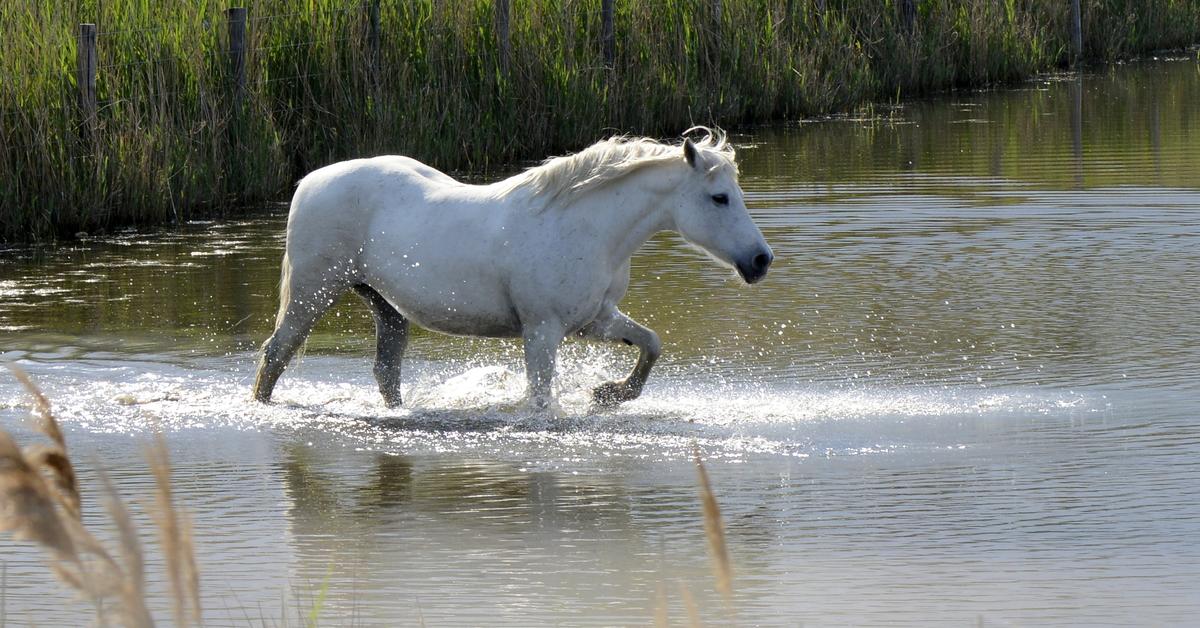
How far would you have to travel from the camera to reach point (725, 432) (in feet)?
23.3

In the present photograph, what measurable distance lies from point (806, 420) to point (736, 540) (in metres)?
1.94

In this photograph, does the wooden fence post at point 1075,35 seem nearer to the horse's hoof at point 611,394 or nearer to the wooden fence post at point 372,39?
the wooden fence post at point 372,39

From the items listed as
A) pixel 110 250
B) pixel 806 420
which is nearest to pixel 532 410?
pixel 806 420

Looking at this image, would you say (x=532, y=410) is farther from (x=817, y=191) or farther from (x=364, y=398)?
(x=817, y=191)

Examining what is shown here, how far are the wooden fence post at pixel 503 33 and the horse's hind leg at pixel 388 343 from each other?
28.4ft

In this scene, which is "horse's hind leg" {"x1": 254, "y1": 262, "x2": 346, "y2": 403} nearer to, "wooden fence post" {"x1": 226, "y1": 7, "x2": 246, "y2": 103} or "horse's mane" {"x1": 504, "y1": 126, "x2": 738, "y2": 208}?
"horse's mane" {"x1": 504, "y1": 126, "x2": 738, "y2": 208}

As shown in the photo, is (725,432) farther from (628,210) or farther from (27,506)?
(27,506)

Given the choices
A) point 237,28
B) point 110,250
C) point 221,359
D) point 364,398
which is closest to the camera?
point 364,398

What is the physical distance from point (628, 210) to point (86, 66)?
277 inches

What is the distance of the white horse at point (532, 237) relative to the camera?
23.9 ft

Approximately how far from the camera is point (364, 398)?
26.6 feet

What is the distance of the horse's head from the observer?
714cm

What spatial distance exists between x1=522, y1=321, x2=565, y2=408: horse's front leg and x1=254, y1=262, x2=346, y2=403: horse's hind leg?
1.03 metres

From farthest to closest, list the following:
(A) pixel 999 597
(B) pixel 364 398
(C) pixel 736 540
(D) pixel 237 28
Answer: (D) pixel 237 28 → (B) pixel 364 398 → (C) pixel 736 540 → (A) pixel 999 597
